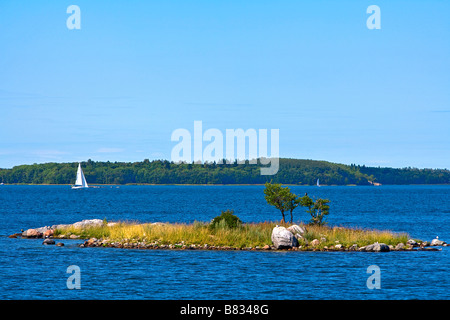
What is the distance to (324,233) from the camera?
56.0 metres

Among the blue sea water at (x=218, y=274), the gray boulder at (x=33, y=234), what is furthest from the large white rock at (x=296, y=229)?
the gray boulder at (x=33, y=234)

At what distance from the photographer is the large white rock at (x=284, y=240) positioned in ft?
171

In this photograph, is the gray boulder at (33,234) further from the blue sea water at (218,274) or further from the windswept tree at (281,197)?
the windswept tree at (281,197)

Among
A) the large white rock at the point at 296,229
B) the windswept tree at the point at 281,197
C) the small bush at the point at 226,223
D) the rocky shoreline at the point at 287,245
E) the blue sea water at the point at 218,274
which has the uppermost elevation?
the windswept tree at the point at 281,197

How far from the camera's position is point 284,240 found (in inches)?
2045

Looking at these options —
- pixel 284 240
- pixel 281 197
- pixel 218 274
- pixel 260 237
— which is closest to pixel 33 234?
pixel 260 237

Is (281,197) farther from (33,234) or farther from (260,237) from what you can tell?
(33,234)

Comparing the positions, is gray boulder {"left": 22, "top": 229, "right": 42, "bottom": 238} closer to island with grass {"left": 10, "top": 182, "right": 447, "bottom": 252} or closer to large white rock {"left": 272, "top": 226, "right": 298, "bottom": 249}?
island with grass {"left": 10, "top": 182, "right": 447, "bottom": 252}

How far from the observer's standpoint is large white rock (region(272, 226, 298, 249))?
52.0m
